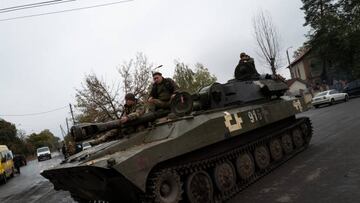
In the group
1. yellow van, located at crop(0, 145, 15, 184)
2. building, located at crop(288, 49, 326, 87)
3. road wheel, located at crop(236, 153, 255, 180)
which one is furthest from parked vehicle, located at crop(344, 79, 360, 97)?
road wheel, located at crop(236, 153, 255, 180)

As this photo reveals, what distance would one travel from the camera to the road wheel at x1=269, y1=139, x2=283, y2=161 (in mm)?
10805

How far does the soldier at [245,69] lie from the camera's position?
11.8 meters

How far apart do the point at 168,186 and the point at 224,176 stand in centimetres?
173

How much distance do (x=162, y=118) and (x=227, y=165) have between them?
1586 millimetres

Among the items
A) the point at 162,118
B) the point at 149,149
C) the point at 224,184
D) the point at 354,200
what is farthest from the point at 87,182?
the point at 354,200

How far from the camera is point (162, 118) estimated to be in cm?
873

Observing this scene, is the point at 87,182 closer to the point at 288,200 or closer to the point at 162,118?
the point at 162,118

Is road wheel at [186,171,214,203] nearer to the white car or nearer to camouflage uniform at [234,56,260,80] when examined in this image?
camouflage uniform at [234,56,260,80]

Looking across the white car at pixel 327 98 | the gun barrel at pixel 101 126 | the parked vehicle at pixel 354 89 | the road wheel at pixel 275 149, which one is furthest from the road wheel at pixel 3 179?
the parked vehicle at pixel 354 89

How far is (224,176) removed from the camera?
8.60 meters

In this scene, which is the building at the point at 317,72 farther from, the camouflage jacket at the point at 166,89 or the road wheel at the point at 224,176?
the road wheel at the point at 224,176

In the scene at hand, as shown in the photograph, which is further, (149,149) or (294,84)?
(294,84)

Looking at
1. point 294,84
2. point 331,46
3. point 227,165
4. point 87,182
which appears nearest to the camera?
point 87,182

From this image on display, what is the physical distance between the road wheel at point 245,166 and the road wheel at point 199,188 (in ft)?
4.08
